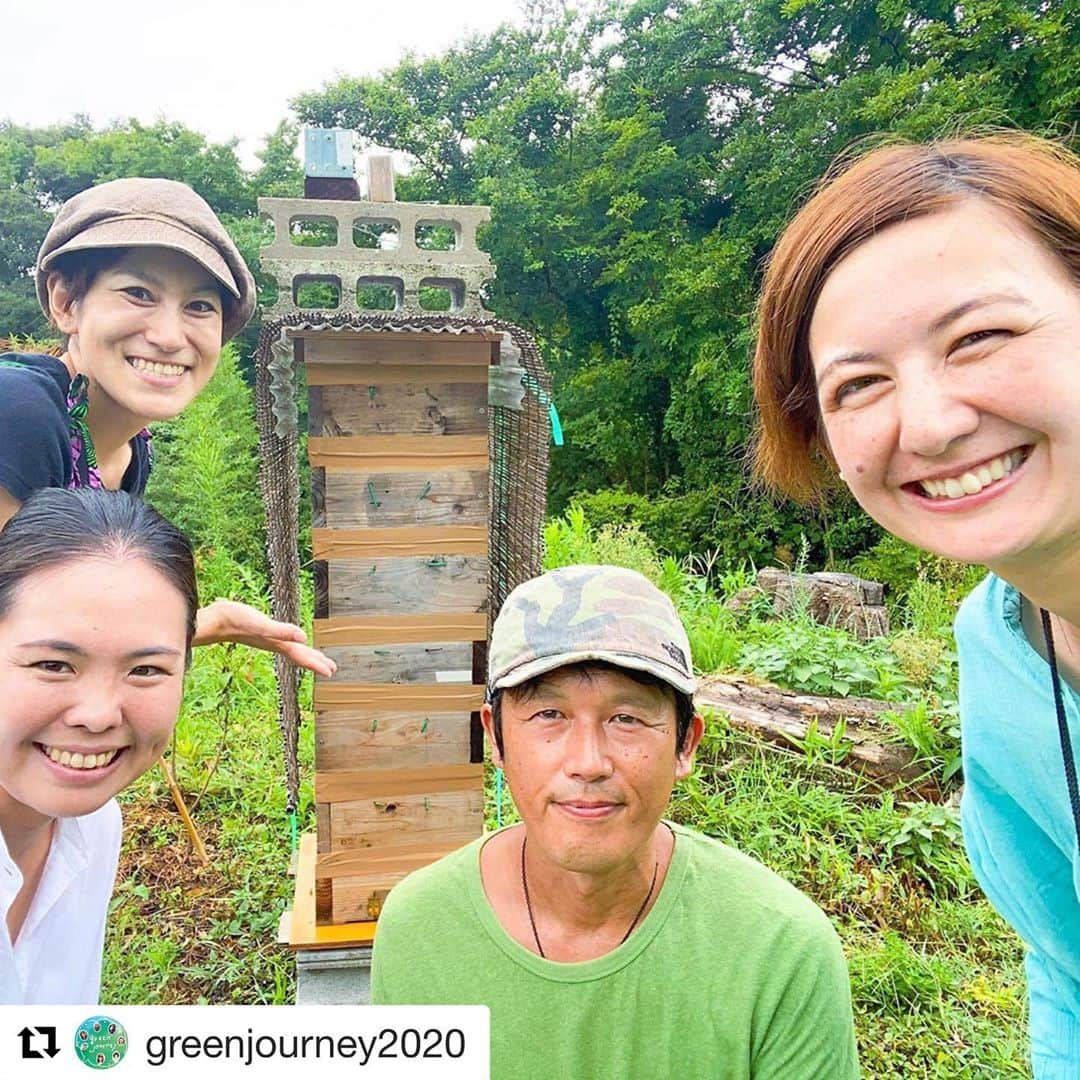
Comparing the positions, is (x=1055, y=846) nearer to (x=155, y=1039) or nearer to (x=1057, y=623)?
(x=1057, y=623)

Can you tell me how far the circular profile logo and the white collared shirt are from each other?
36 centimetres

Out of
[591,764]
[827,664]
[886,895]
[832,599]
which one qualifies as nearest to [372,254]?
[591,764]

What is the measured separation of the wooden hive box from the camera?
2.36 metres

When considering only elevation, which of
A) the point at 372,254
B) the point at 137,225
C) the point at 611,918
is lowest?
the point at 611,918

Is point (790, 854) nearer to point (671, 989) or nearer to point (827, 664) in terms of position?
point (827, 664)

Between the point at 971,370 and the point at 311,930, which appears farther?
the point at 311,930

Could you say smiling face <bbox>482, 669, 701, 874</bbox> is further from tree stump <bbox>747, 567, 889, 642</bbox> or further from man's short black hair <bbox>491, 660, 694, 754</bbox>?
tree stump <bbox>747, 567, 889, 642</bbox>

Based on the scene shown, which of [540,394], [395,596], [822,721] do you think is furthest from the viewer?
[822,721]

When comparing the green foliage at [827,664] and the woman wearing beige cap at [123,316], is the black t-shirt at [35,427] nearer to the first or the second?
the woman wearing beige cap at [123,316]

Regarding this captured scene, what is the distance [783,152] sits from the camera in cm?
1000

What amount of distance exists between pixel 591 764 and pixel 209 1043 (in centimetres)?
60

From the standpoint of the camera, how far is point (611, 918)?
1372 mm

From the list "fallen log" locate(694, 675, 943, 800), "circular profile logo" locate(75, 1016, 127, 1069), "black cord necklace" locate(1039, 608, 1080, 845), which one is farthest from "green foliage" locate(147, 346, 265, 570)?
"black cord necklace" locate(1039, 608, 1080, 845)

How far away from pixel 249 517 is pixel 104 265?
12.8 feet
